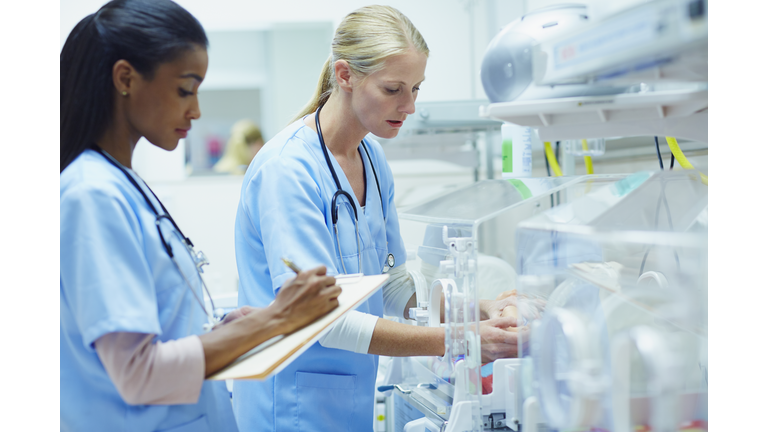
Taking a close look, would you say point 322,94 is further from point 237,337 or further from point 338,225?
point 237,337

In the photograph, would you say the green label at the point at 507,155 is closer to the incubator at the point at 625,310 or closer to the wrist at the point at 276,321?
the incubator at the point at 625,310

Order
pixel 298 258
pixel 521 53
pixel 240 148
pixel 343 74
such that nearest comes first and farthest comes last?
pixel 521 53 → pixel 298 258 → pixel 343 74 → pixel 240 148

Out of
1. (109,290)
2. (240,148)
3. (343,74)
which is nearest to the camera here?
(109,290)

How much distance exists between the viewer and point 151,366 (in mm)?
720

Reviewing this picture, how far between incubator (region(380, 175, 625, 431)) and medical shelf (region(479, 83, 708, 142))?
0.28 metres

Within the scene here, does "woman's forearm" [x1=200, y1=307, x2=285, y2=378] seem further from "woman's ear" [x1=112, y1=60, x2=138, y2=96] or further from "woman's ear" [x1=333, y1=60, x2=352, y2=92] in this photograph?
"woman's ear" [x1=333, y1=60, x2=352, y2=92]

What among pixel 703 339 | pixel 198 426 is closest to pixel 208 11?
pixel 198 426

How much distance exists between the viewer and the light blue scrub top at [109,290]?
0.71m

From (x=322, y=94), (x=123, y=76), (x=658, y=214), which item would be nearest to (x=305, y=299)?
(x=123, y=76)

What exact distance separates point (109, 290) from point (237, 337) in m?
0.17

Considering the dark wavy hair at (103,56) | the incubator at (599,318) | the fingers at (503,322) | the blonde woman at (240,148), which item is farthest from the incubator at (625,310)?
the blonde woman at (240,148)

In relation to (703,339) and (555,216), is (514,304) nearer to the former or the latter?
(555,216)

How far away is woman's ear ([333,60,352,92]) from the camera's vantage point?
1301 millimetres

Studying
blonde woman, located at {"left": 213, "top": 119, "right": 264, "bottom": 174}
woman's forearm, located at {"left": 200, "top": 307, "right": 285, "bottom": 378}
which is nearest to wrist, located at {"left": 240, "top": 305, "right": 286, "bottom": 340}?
woman's forearm, located at {"left": 200, "top": 307, "right": 285, "bottom": 378}
